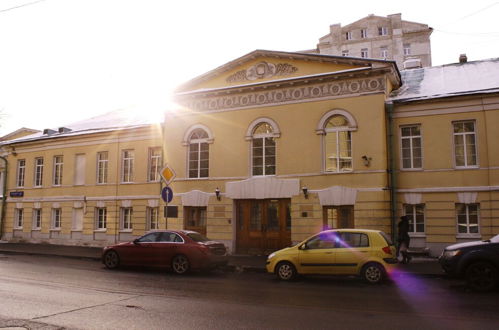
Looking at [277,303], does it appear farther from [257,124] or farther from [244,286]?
[257,124]

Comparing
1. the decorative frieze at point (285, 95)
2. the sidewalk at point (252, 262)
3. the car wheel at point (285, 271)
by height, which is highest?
the decorative frieze at point (285, 95)

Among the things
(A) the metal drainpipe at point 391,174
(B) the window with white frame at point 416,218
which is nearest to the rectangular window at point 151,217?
(A) the metal drainpipe at point 391,174

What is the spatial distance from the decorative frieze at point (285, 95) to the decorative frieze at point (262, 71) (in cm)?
78

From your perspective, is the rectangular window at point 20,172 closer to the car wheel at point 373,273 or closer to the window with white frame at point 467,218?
the car wheel at point 373,273

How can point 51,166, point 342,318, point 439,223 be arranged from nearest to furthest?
point 342,318 < point 439,223 < point 51,166

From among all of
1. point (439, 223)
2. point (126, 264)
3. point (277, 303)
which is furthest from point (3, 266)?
point (439, 223)

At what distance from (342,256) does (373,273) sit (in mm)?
978

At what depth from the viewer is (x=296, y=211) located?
19.3m

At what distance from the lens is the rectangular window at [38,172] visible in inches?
1149

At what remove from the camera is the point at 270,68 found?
818 inches

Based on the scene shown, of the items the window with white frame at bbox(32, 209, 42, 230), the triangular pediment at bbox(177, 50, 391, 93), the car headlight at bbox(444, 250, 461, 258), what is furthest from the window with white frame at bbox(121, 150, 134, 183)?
the car headlight at bbox(444, 250, 461, 258)

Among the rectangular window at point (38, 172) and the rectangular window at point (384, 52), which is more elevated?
the rectangular window at point (384, 52)

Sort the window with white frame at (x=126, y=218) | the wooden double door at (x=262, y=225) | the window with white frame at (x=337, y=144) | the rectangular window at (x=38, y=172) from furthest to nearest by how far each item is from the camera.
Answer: the rectangular window at (x=38, y=172) → the window with white frame at (x=126, y=218) → the wooden double door at (x=262, y=225) → the window with white frame at (x=337, y=144)

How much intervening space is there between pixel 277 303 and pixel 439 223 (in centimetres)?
1119
